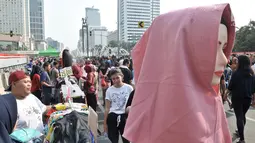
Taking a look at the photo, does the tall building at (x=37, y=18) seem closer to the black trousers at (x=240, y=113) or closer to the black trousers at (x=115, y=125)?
the black trousers at (x=240, y=113)

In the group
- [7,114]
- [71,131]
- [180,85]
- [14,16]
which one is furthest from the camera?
[14,16]

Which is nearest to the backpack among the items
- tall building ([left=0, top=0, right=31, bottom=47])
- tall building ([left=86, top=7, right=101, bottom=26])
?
tall building ([left=86, top=7, right=101, bottom=26])

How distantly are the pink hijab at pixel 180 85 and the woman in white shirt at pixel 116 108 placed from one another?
2420 mm

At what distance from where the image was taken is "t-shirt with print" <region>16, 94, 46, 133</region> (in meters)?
3.28

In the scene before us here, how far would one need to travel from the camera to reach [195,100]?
144 cm

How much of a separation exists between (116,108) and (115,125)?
0.88 feet

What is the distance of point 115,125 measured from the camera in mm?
4074

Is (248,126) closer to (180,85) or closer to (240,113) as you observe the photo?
(240,113)

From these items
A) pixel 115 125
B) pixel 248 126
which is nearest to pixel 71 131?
pixel 115 125

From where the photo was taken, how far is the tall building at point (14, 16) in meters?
121

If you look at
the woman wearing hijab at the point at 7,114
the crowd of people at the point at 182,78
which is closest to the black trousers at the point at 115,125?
the woman wearing hijab at the point at 7,114

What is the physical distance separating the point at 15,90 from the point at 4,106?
57.4 inches

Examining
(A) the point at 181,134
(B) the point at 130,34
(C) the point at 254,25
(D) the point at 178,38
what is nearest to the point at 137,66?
(D) the point at 178,38

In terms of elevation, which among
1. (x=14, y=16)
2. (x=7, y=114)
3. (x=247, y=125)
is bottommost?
(x=247, y=125)
